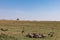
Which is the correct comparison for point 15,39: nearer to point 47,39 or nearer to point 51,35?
point 47,39

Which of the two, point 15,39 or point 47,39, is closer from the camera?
point 15,39

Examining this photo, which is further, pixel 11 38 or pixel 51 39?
pixel 51 39

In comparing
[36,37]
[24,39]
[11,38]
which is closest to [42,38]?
[36,37]

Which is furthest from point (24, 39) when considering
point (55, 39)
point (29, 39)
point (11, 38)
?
point (55, 39)

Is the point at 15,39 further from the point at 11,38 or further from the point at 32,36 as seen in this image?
the point at 32,36

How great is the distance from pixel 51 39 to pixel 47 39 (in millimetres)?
477

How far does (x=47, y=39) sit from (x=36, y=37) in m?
1.69

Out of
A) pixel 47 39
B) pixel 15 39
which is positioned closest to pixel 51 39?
pixel 47 39

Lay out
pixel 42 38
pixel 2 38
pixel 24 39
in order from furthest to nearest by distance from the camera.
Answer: pixel 42 38 → pixel 24 39 → pixel 2 38

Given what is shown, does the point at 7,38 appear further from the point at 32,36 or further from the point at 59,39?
the point at 59,39

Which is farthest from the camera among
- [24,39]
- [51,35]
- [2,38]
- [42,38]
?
[51,35]

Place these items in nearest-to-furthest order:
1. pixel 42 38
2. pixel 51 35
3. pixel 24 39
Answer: pixel 24 39
pixel 42 38
pixel 51 35

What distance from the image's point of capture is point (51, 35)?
2623cm

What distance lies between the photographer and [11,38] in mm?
21031
